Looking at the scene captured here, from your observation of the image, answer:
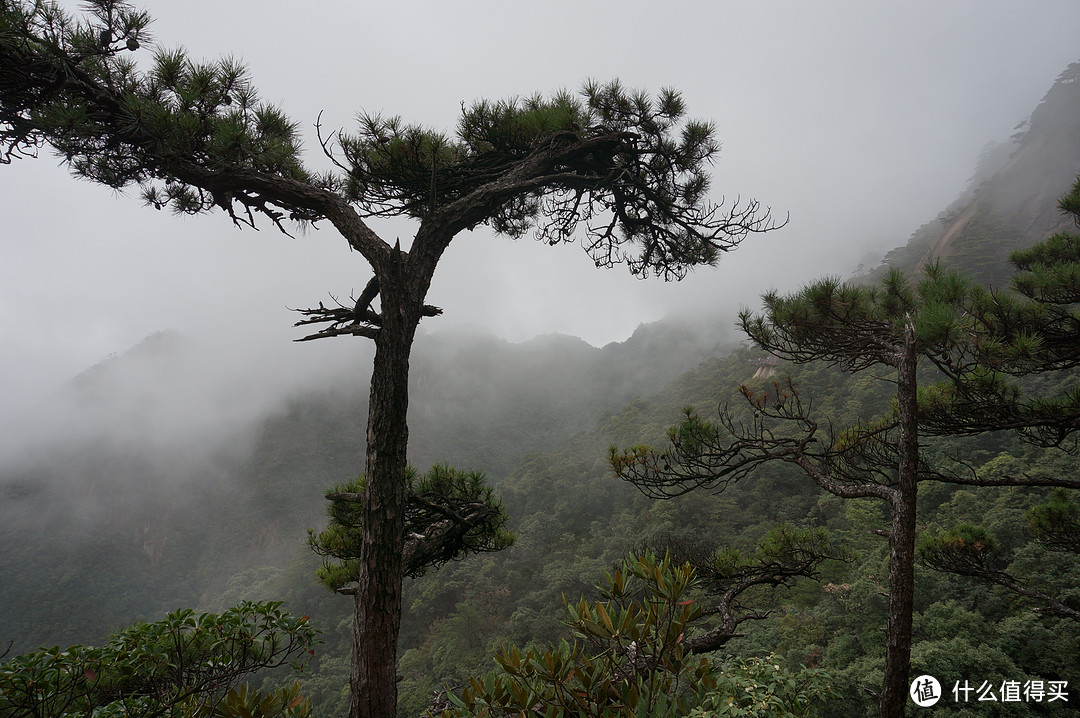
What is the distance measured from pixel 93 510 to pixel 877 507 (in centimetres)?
5214

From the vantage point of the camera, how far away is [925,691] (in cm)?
253

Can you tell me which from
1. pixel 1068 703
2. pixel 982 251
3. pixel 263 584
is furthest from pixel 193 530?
pixel 982 251

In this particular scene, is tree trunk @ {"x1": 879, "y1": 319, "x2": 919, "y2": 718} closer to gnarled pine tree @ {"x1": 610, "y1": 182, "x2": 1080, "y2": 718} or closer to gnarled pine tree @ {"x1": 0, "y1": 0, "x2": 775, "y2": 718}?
gnarled pine tree @ {"x1": 610, "y1": 182, "x2": 1080, "y2": 718}

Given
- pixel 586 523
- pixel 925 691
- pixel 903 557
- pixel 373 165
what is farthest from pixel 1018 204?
pixel 373 165

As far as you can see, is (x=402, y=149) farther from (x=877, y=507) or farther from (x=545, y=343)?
(x=545, y=343)

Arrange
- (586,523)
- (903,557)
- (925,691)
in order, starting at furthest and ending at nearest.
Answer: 1. (586,523)
2. (925,691)
3. (903,557)

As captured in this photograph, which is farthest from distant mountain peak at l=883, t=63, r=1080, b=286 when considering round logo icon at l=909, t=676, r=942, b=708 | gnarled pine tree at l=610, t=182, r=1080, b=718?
round logo icon at l=909, t=676, r=942, b=708

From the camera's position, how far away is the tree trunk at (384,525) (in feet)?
5.80

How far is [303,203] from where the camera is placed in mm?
2258

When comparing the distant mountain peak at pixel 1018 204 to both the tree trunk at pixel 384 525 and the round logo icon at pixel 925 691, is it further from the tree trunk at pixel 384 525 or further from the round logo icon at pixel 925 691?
the tree trunk at pixel 384 525

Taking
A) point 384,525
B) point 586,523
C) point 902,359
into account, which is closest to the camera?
point 384,525

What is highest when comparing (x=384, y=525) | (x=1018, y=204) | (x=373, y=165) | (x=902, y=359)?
(x=1018, y=204)

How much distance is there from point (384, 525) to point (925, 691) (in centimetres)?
329

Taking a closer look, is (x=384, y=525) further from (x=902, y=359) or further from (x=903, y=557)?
(x=902, y=359)
